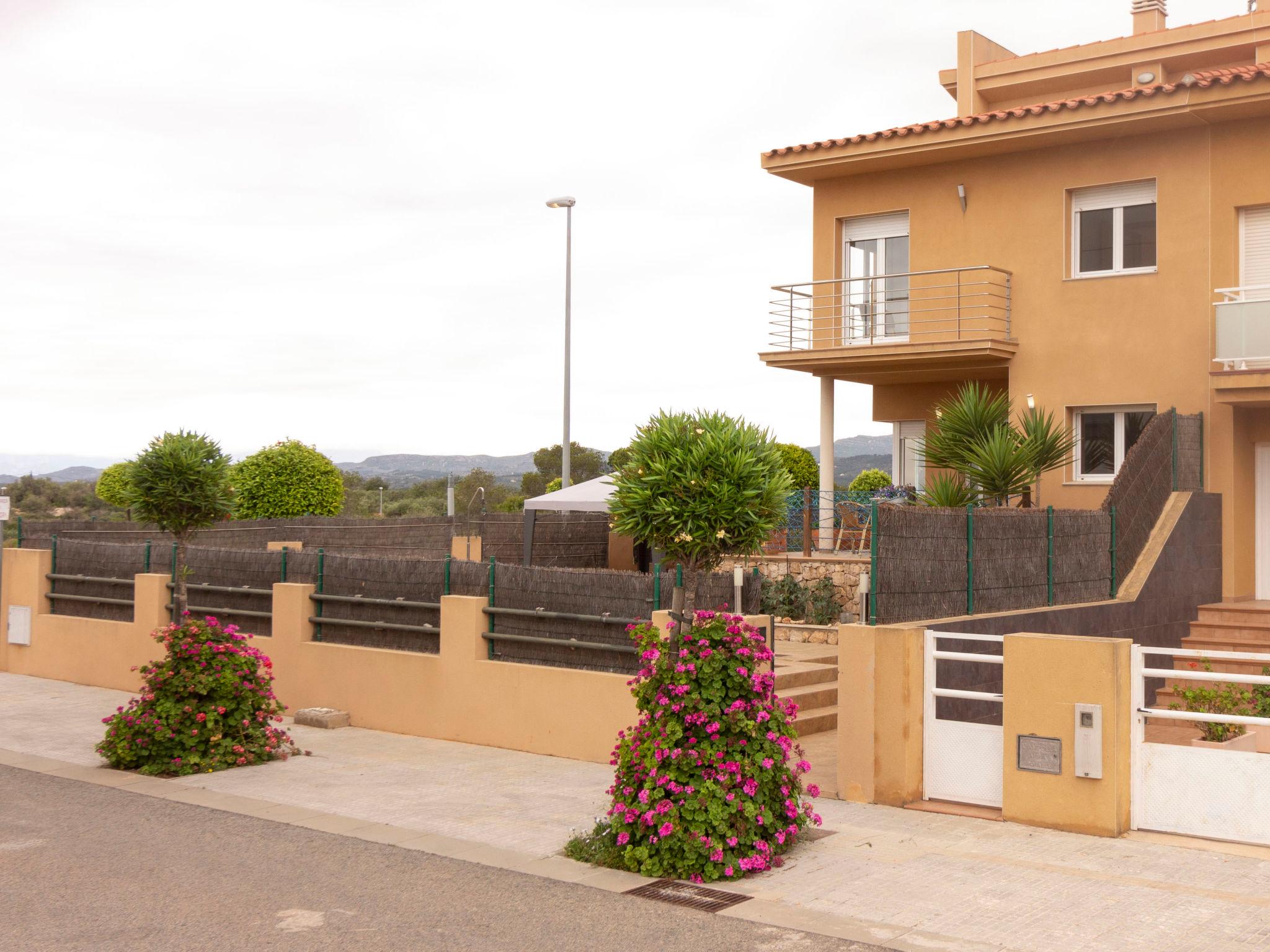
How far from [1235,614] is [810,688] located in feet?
23.1

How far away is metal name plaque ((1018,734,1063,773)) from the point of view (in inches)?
344

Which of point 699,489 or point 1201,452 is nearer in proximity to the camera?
point 699,489

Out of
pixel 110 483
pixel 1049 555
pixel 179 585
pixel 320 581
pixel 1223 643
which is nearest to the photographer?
pixel 1049 555

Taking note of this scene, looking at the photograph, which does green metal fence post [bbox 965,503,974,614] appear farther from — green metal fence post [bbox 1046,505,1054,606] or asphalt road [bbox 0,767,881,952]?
asphalt road [bbox 0,767,881,952]

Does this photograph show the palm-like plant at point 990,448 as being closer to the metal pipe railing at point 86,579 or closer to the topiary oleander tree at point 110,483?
the metal pipe railing at point 86,579

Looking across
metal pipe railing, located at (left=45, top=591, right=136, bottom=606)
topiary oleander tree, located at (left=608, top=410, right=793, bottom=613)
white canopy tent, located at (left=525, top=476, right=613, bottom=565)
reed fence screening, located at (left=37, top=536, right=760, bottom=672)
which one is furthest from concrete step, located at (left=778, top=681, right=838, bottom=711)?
metal pipe railing, located at (left=45, top=591, right=136, bottom=606)

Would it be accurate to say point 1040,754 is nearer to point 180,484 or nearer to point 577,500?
point 180,484

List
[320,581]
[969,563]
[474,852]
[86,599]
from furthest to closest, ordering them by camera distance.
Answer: [86,599] < [320,581] < [969,563] < [474,852]

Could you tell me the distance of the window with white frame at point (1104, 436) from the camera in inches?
728

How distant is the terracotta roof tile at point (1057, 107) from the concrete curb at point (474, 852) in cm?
1411

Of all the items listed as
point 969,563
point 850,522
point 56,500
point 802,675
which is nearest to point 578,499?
point 850,522

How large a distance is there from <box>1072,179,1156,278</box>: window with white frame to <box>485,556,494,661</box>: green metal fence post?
10.9 m

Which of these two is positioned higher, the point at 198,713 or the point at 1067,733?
the point at 1067,733

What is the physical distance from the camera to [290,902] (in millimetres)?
7168
